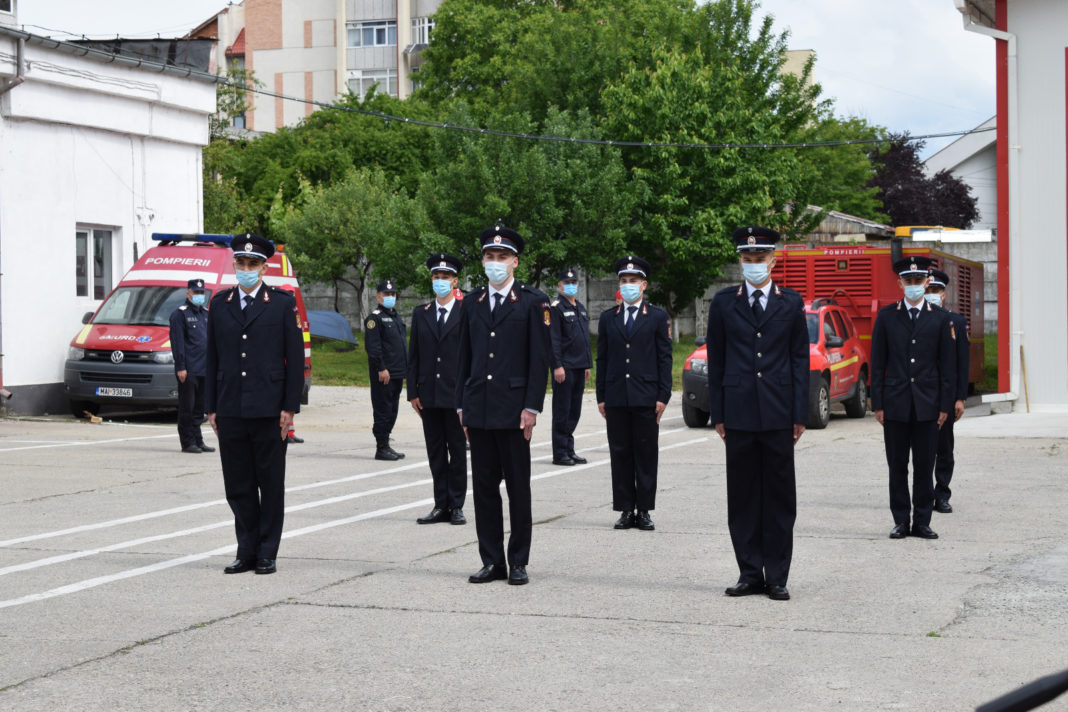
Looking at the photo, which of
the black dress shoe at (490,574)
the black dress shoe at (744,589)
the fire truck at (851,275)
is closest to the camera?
the black dress shoe at (744,589)

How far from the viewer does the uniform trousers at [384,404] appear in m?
15.7

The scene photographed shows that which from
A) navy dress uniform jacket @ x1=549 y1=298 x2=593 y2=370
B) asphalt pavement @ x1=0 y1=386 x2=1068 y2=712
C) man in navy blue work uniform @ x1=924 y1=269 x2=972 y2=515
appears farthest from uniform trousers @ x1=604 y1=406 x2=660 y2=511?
navy dress uniform jacket @ x1=549 y1=298 x2=593 y2=370

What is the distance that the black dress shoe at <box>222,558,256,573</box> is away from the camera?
27.8ft

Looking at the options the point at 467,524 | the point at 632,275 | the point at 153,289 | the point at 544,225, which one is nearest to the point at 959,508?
the point at 632,275

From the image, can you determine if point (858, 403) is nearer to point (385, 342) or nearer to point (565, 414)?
point (565, 414)

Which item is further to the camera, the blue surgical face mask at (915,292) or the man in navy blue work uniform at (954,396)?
the blue surgical face mask at (915,292)

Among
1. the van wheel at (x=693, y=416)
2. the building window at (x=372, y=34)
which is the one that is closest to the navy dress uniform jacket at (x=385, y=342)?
the van wheel at (x=693, y=416)

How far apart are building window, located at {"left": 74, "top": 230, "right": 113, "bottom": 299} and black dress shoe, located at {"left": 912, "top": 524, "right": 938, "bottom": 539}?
53.5ft

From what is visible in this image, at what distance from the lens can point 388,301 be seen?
15.9 meters

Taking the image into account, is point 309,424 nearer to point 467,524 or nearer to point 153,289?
point 153,289

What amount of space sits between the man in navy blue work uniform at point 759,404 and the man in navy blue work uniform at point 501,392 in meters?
1.05

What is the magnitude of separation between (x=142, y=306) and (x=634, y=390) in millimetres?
12241

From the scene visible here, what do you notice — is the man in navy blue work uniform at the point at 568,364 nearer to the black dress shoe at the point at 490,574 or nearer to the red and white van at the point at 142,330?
the red and white van at the point at 142,330

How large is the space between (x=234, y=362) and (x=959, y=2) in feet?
50.5
